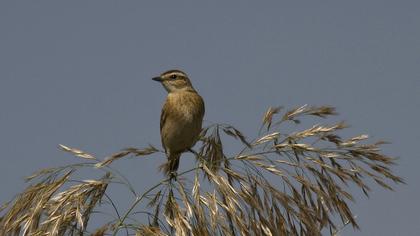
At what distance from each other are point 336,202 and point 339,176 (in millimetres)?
186

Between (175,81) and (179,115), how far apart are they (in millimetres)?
732

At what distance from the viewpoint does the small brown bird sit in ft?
25.0

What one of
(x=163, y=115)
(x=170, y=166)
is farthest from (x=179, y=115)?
(x=170, y=166)

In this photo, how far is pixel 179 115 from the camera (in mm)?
7840

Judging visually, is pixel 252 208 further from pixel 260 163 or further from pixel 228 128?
pixel 228 128

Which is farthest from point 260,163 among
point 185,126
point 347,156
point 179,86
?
point 179,86

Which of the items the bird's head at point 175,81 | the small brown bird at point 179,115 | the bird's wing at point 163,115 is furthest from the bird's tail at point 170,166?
the bird's head at point 175,81

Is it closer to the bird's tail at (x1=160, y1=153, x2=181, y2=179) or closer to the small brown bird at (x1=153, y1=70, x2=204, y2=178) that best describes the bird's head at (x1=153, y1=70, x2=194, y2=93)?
the small brown bird at (x1=153, y1=70, x2=204, y2=178)

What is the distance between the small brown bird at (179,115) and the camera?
300 inches

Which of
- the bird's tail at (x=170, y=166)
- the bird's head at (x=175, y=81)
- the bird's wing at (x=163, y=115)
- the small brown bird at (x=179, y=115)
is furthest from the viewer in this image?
the bird's head at (x=175, y=81)

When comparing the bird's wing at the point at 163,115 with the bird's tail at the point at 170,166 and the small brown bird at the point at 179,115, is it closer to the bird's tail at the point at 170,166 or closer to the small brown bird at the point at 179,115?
the small brown bird at the point at 179,115

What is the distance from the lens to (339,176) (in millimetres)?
4793

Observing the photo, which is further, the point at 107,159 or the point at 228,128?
the point at 228,128

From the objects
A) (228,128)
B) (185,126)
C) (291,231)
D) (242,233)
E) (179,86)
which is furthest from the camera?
(179,86)
